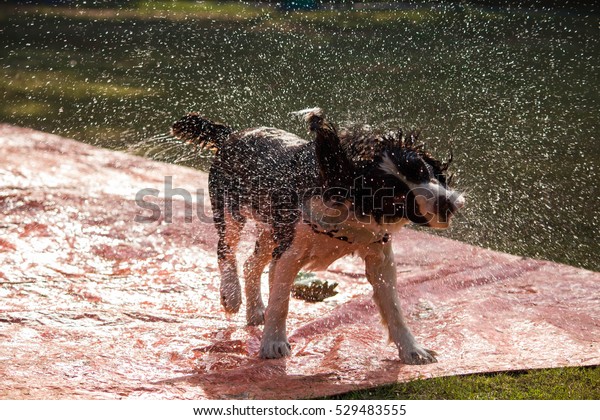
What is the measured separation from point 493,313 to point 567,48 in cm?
1208

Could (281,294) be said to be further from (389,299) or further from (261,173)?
(261,173)

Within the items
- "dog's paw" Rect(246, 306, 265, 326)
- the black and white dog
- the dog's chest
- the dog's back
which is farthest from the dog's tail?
the dog's chest

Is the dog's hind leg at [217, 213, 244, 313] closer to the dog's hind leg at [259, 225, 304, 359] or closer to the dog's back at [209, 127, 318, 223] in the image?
the dog's back at [209, 127, 318, 223]

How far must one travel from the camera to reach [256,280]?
203 inches

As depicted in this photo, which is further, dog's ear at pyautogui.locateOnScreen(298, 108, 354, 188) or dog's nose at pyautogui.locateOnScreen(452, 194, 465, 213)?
dog's ear at pyautogui.locateOnScreen(298, 108, 354, 188)

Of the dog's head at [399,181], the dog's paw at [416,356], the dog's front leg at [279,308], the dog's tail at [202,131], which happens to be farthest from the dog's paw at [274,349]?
the dog's tail at [202,131]

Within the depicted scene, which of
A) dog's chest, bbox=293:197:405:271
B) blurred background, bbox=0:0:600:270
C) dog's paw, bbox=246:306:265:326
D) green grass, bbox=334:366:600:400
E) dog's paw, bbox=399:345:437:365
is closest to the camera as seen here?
green grass, bbox=334:366:600:400

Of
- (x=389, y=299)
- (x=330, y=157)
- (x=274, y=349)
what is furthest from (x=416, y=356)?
(x=330, y=157)

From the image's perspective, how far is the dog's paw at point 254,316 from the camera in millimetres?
5125

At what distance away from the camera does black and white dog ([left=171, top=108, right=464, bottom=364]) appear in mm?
3965

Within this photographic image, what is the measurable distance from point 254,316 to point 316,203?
44.9 inches

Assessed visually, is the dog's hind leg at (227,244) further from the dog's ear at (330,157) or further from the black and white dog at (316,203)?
the dog's ear at (330,157)

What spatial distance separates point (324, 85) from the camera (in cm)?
1269

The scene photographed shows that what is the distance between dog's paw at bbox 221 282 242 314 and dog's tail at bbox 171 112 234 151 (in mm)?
803
